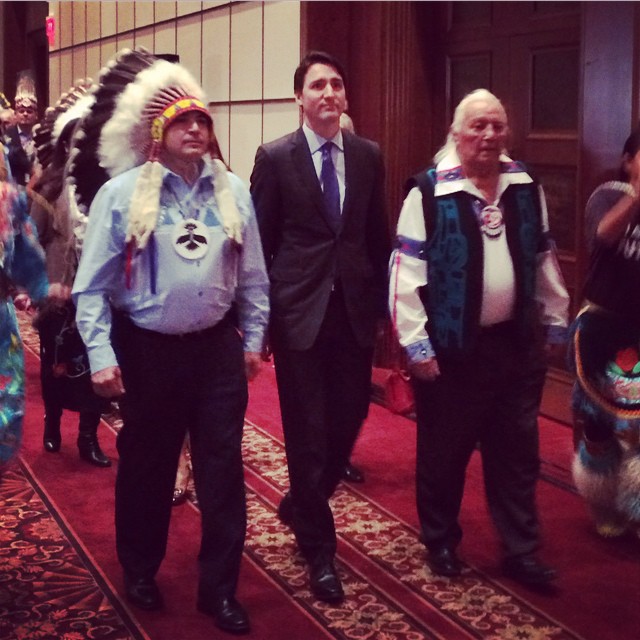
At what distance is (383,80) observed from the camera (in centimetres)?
610

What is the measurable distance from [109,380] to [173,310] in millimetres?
251

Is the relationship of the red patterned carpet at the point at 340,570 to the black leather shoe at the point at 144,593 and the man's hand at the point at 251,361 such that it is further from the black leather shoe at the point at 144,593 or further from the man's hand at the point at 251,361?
the man's hand at the point at 251,361

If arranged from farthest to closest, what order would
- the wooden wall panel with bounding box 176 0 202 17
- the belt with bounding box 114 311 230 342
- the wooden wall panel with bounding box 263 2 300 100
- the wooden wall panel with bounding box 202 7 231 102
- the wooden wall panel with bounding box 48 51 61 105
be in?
1. the wooden wall panel with bounding box 48 51 61 105
2. the wooden wall panel with bounding box 176 0 202 17
3. the wooden wall panel with bounding box 202 7 231 102
4. the wooden wall panel with bounding box 263 2 300 100
5. the belt with bounding box 114 311 230 342

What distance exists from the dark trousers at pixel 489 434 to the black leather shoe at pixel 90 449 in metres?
1.76

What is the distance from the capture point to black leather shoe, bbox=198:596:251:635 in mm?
3049

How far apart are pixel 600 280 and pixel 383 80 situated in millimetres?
2794

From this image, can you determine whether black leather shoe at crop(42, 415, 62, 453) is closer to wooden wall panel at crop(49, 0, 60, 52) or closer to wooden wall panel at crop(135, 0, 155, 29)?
wooden wall panel at crop(135, 0, 155, 29)

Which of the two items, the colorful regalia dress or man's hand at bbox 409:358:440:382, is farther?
the colorful regalia dress

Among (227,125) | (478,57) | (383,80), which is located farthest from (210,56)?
(478,57)

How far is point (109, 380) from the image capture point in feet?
9.78

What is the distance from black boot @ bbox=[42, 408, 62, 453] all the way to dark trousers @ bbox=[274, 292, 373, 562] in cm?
187

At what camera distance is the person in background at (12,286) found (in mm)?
2934

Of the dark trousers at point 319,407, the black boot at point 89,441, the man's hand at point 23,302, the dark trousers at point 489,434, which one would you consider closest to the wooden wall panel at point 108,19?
the black boot at point 89,441

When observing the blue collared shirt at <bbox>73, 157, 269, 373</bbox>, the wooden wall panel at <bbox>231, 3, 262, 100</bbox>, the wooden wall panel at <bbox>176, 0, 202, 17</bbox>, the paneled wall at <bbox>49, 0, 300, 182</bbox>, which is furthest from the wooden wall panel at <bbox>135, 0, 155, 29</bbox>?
the blue collared shirt at <bbox>73, 157, 269, 373</bbox>
